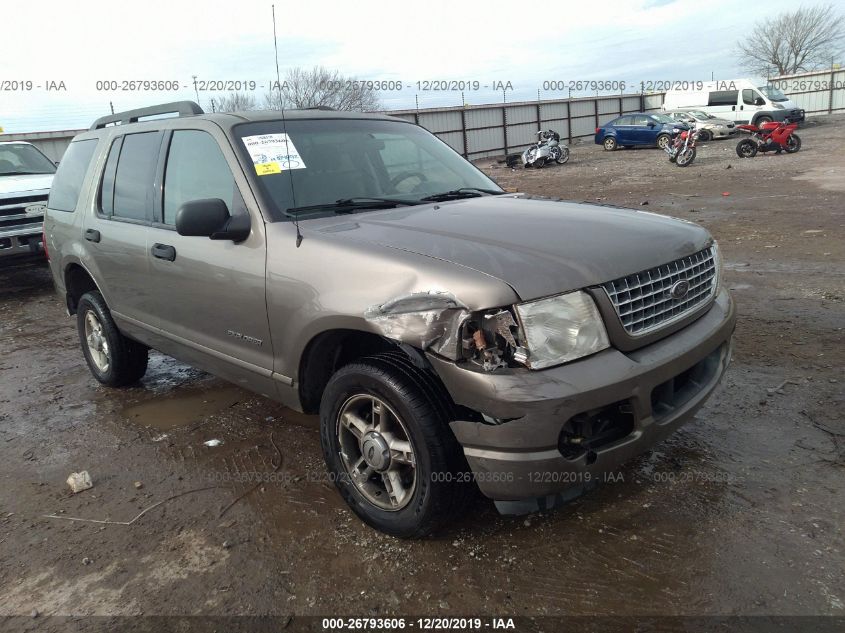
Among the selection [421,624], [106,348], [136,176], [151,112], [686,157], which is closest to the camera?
[421,624]

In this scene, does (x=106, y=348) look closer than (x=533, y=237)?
No

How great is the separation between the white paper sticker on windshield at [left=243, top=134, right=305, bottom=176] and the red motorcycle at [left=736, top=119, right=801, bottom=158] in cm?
2027

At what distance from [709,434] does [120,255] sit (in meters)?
3.70

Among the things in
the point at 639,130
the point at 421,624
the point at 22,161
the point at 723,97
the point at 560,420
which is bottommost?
the point at 421,624

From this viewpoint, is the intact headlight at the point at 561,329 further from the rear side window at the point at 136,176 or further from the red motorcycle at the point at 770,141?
the red motorcycle at the point at 770,141

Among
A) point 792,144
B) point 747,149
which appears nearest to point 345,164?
point 747,149

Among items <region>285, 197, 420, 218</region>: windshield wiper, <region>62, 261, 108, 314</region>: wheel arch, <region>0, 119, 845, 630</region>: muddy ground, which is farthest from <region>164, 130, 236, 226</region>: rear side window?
<region>62, 261, 108, 314</region>: wheel arch

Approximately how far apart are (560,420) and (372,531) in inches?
45.0

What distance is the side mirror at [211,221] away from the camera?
2.94m

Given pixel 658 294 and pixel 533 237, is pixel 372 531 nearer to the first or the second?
pixel 533 237

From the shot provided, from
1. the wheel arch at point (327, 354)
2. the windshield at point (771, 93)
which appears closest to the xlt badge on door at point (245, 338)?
the wheel arch at point (327, 354)

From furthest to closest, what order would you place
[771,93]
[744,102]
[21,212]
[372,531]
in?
[771,93], [744,102], [21,212], [372,531]

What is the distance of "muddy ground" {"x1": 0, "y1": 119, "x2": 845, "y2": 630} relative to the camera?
2428 millimetres

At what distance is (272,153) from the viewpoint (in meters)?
3.27
